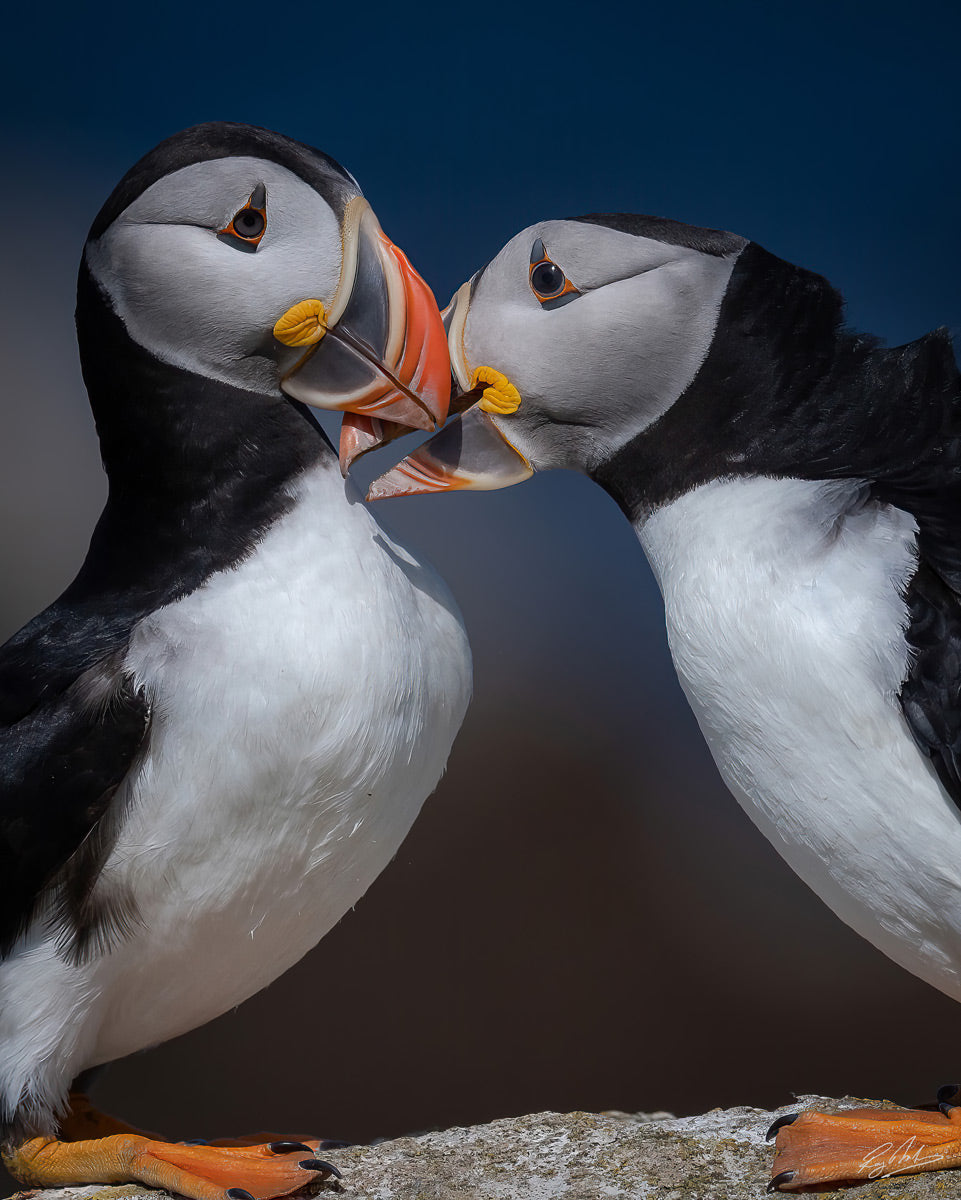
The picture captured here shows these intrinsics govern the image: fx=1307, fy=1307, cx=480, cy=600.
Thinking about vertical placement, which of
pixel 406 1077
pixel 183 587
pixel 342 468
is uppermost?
→ pixel 342 468

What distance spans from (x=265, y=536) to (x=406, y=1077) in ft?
8.83

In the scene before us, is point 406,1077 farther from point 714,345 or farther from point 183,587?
point 714,345

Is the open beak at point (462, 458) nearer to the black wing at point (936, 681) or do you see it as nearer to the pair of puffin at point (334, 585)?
the pair of puffin at point (334, 585)

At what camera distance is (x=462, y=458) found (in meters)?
2.09

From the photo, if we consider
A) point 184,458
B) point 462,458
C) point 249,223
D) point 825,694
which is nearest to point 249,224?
point 249,223

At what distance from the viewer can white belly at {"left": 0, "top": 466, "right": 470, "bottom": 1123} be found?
1.81 metres

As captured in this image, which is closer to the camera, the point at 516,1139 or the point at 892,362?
the point at 892,362

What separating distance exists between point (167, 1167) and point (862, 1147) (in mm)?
938

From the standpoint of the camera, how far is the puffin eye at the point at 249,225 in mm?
1890

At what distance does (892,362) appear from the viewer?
1.88m

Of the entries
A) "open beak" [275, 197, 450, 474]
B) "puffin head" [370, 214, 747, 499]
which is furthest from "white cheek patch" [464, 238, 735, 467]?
"open beak" [275, 197, 450, 474]

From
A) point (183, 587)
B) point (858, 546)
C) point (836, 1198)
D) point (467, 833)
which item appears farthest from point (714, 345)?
point (467, 833)

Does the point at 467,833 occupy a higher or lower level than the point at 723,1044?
higher
